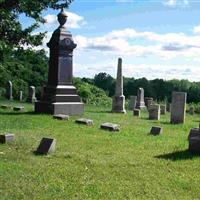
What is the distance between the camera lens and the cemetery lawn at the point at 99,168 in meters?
7.52

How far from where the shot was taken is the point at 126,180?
8273 millimetres

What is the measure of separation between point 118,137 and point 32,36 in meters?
3.78

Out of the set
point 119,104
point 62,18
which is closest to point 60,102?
point 62,18

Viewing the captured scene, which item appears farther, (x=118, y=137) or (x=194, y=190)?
(x=118, y=137)

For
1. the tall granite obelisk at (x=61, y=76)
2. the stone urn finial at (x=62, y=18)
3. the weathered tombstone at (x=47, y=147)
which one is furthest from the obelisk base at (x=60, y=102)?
the weathered tombstone at (x=47, y=147)

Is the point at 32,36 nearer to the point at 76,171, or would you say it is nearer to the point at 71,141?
the point at 71,141

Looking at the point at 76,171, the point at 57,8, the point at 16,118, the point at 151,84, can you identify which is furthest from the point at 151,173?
the point at 151,84

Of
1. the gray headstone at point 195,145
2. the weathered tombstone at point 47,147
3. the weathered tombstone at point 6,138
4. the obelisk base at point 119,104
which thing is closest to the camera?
the weathered tombstone at point 47,147

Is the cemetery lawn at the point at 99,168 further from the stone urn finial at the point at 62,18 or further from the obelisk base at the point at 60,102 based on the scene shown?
the stone urn finial at the point at 62,18

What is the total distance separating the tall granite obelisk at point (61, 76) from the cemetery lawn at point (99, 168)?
6131 millimetres

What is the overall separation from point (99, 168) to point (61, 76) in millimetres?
11889

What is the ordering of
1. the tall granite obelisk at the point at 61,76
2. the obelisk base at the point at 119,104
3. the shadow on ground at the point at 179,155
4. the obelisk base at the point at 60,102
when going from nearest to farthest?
the shadow on ground at the point at 179,155, the obelisk base at the point at 60,102, the tall granite obelisk at the point at 61,76, the obelisk base at the point at 119,104

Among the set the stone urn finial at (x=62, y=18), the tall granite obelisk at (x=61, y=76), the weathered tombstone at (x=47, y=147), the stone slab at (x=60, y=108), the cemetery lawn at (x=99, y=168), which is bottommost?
the cemetery lawn at (x=99, y=168)

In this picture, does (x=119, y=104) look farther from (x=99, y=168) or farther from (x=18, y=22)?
(x=99, y=168)
